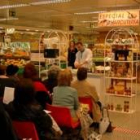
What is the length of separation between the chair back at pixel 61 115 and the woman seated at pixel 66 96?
23 cm

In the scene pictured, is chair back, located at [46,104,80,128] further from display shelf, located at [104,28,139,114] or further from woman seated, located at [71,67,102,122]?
display shelf, located at [104,28,139,114]

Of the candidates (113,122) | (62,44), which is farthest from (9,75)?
(62,44)

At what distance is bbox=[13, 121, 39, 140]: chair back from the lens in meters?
2.61

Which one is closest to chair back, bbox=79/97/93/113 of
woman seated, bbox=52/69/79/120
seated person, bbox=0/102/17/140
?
woman seated, bbox=52/69/79/120

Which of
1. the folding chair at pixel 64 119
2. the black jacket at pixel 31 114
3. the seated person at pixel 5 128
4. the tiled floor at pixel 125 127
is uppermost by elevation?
the seated person at pixel 5 128

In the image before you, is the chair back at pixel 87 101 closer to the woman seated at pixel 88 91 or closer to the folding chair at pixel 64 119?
the woman seated at pixel 88 91

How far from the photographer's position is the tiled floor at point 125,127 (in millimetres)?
4719

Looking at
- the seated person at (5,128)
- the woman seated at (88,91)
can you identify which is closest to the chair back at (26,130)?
the seated person at (5,128)

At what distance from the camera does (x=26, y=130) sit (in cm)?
264

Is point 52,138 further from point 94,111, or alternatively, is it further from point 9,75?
point 9,75

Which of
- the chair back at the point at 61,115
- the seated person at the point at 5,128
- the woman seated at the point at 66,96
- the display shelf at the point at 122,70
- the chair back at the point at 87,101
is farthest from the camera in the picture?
the display shelf at the point at 122,70

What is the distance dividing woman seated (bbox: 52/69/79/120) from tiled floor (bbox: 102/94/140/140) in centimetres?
120

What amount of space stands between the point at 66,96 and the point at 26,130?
1137 mm

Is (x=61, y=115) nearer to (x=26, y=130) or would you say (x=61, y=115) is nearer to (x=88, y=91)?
(x=26, y=130)
